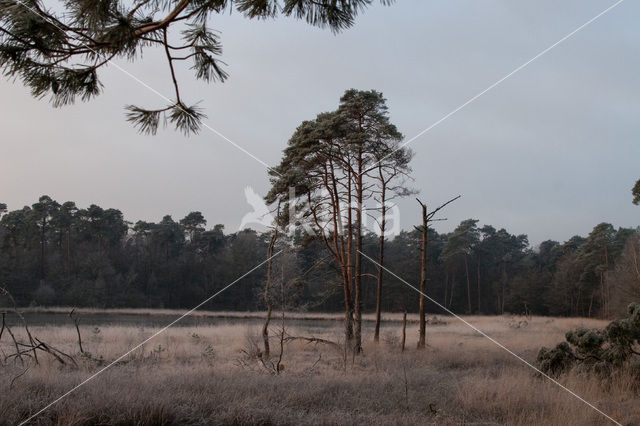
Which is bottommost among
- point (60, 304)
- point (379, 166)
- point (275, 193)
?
point (60, 304)

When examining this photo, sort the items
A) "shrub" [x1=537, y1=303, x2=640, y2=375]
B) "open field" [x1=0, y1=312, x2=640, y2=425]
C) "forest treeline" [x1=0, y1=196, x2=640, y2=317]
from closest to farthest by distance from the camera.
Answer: "open field" [x1=0, y1=312, x2=640, y2=425] → "shrub" [x1=537, y1=303, x2=640, y2=375] → "forest treeline" [x1=0, y1=196, x2=640, y2=317]

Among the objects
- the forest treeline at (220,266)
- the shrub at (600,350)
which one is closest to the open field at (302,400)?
the shrub at (600,350)

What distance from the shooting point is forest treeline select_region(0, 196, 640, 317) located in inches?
1740

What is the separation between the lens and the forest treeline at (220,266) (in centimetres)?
4419

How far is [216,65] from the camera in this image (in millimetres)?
4504

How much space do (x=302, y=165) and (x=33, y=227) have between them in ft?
121

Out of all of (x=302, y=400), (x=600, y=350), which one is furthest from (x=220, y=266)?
(x=302, y=400)

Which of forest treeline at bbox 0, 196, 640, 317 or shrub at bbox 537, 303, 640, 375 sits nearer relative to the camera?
shrub at bbox 537, 303, 640, 375

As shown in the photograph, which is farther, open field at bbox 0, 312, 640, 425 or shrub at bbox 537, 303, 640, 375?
shrub at bbox 537, 303, 640, 375

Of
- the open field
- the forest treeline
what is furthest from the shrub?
the forest treeline

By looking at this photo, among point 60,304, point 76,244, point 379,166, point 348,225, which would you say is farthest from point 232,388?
point 76,244

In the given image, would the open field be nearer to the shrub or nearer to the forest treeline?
the shrub

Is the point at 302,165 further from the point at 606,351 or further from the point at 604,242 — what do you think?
the point at 604,242

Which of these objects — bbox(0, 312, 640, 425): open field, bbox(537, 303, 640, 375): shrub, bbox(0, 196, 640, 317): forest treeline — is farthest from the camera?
bbox(0, 196, 640, 317): forest treeline
